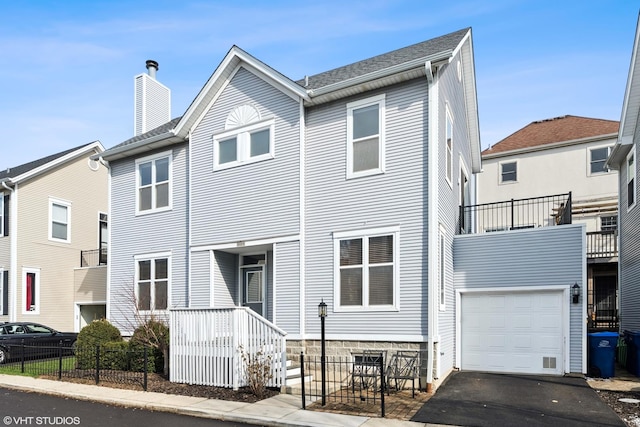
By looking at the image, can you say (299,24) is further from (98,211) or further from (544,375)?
(98,211)

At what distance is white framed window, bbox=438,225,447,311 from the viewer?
37.0ft

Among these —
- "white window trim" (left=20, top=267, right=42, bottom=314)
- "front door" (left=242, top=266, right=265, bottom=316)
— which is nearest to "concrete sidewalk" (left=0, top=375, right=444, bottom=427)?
"front door" (left=242, top=266, right=265, bottom=316)

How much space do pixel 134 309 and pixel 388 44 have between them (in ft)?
37.2

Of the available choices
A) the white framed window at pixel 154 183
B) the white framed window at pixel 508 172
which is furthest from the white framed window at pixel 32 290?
the white framed window at pixel 508 172

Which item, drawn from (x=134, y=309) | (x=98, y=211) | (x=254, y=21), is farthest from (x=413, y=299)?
(x=98, y=211)

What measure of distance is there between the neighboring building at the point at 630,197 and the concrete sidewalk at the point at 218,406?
10.3 m

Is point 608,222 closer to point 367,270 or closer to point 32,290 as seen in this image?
point 367,270

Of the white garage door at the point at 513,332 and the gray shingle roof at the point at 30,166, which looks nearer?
the white garage door at the point at 513,332

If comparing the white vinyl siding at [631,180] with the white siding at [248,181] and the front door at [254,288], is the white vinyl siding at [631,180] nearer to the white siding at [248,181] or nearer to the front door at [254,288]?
the white siding at [248,181]

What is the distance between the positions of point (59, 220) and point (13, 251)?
2413 millimetres

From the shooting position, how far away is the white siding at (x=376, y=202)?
10.8m

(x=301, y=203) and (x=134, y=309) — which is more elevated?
(x=301, y=203)

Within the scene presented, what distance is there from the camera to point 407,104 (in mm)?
11281

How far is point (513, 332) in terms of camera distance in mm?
12148
